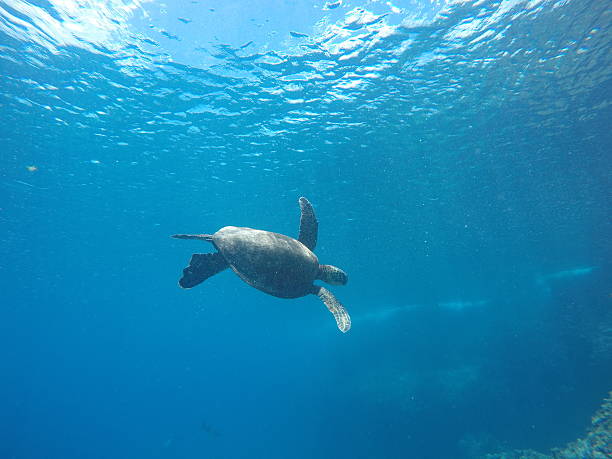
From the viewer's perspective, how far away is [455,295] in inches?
1821

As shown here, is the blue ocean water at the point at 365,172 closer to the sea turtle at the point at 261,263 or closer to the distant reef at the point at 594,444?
the distant reef at the point at 594,444

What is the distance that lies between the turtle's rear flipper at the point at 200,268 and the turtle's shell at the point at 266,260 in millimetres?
220

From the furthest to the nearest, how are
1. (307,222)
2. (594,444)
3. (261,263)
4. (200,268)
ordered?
(594,444)
(307,222)
(200,268)
(261,263)

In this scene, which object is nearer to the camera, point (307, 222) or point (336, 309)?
point (336, 309)

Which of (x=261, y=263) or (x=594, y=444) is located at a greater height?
(x=261, y=263)

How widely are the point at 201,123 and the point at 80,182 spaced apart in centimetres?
1002

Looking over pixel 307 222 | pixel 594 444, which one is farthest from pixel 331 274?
pixel 594 444

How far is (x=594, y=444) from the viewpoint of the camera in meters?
12.9

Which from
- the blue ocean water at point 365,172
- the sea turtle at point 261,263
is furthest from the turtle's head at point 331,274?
the blue ocean water at point 365,172

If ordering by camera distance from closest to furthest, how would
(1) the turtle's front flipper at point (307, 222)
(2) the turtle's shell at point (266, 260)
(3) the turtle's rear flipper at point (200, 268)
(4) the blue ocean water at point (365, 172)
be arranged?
(2) the turtle's shell at point (266, 260) → (3) the turtle's rear flipper at point (200, 268) → (1) the turtle's front flipper at point (307, 222) → (4) the blue ocean water at point (365, 172)

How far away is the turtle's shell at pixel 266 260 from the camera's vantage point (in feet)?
12.3

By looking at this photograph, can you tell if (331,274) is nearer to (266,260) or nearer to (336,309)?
(336,309)

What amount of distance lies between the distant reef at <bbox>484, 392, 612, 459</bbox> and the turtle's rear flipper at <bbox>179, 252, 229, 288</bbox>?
17.2 meters

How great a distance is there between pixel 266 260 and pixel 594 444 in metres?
18.1
